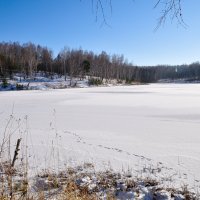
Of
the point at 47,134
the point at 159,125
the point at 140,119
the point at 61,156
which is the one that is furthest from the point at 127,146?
the point at 140,119

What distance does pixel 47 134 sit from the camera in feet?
31.1

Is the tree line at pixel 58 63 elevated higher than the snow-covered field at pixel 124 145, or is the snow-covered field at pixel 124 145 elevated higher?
the tree line at pixel 58 63

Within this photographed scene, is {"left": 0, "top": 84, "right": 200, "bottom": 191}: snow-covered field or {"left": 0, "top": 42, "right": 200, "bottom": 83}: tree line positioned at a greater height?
{"left": 0, "top": 42, "right": 200, "bottom": 83}: tree line

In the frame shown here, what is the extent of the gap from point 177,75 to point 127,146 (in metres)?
170

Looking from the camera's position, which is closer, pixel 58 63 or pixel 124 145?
pixel 124 145

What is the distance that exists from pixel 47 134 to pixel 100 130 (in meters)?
2.25

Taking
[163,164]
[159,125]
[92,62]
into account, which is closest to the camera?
[163,164]

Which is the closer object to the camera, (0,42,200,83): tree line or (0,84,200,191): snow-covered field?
(0,84,200,191): snow-covered field

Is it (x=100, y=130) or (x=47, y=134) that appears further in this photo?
(x=100, y=130)

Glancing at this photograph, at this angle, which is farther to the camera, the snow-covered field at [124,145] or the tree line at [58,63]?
the tree line at [58,63]

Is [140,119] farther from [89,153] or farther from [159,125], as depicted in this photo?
[89,153]

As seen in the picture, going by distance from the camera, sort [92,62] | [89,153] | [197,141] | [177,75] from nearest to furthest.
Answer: [89,153], [197,141], [92,62], [177,75]

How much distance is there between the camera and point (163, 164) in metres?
6.42

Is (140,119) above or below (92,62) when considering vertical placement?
below
